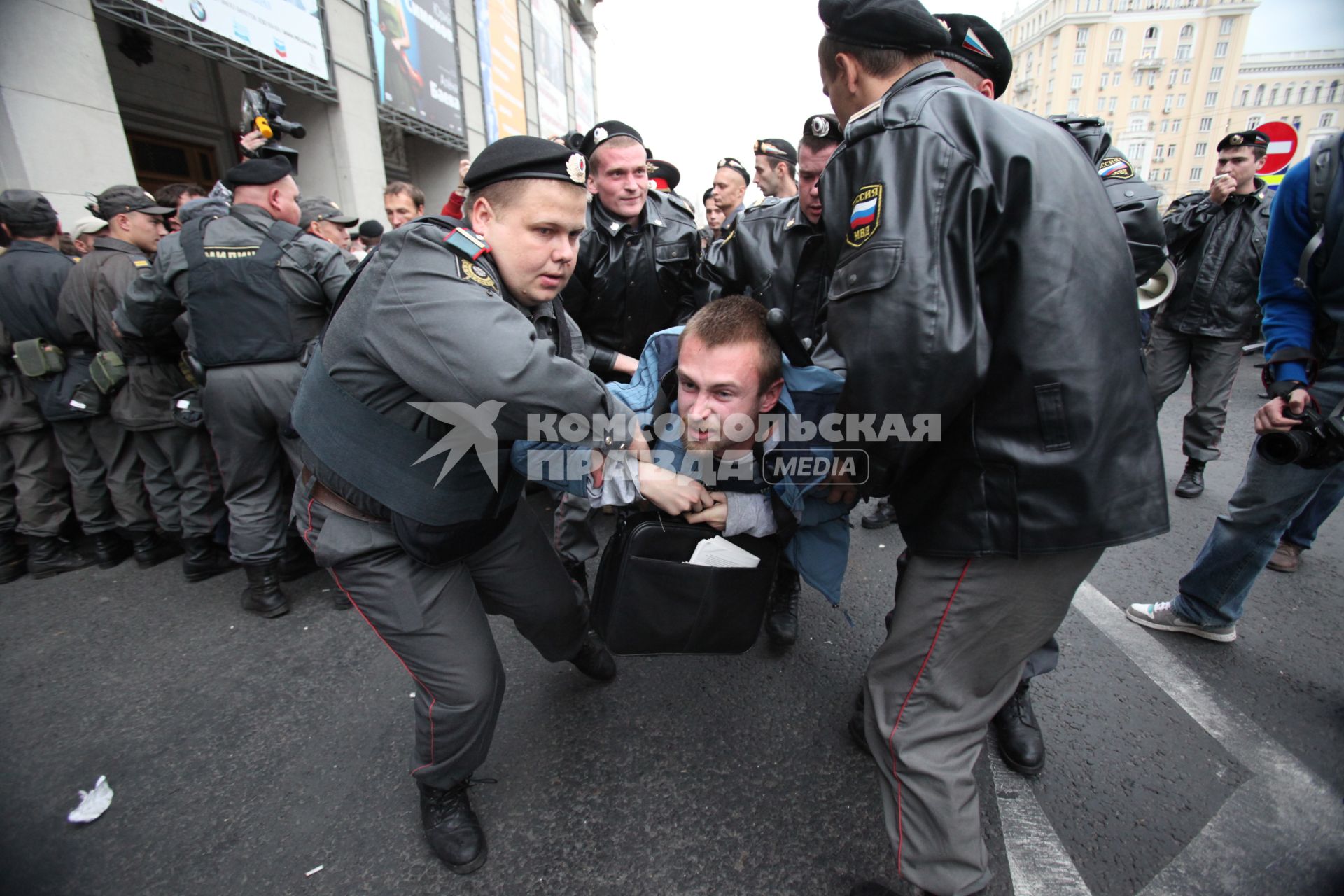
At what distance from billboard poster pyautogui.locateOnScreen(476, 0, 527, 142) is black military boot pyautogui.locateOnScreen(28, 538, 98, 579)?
37.6ft

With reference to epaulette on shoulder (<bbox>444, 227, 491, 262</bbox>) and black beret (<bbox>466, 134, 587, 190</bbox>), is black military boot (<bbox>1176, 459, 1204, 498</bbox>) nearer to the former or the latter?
black beret (<bbox>466, 134, 587, 190</bbox>)

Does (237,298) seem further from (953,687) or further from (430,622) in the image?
(953,687)

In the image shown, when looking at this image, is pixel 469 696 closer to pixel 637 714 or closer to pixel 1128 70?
pixel 637 714

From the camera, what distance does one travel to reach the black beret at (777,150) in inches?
175

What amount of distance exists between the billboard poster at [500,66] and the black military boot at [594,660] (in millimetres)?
12918

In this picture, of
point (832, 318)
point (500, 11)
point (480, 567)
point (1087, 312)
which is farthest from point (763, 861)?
point (500, 11)

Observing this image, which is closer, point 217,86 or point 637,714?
point 637,714

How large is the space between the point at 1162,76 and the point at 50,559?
74161 mm

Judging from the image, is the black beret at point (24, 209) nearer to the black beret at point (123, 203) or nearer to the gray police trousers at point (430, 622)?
the black beret at point (123, 203)

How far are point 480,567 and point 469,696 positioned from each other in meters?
0.37

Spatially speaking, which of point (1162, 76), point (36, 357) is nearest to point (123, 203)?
point (36, 357)

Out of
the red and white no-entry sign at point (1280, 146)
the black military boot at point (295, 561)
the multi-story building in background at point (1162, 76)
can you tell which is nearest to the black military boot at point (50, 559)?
the black military boot at point (295, 561)

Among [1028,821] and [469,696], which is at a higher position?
[469,696]

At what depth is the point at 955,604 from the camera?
1332 mm
